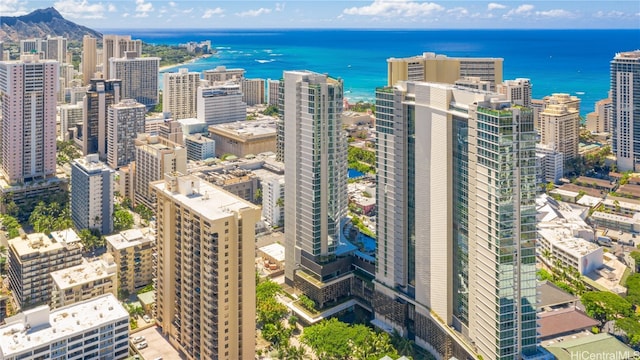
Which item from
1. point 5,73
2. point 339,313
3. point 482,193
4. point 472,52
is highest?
point 472,52

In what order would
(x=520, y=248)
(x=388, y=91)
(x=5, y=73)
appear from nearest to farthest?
(x=520, y=248) < (x=388, y=91) < (x=5, y=73)

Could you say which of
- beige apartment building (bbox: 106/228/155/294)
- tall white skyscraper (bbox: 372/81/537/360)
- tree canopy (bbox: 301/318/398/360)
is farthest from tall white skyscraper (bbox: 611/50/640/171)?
beige apartment building (bbox: 106/228/155/294)

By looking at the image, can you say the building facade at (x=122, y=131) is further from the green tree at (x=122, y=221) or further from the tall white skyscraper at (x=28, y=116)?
the green tree at (x=122, y=221)

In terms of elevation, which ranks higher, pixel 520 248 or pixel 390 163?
pixel 390 163

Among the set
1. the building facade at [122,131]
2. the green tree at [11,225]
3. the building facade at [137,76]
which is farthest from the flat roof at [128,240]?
the building facade at [137,76]

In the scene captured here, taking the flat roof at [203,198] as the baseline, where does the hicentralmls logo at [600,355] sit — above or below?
below

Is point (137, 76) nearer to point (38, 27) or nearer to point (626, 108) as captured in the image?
point (626, 108)

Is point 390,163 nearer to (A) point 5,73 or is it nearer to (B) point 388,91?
(B) point 388,91

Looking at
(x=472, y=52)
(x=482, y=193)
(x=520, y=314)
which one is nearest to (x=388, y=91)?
(x=482, y=193)
